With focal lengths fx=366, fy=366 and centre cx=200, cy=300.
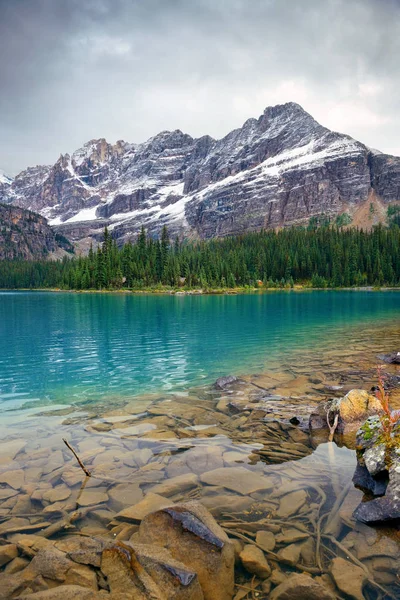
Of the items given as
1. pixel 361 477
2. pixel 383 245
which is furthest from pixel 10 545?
pixel 383 245

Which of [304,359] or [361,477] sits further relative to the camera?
[304,359]

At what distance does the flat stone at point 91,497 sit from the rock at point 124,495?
154mm

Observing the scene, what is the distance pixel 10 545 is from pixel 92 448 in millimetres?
4566

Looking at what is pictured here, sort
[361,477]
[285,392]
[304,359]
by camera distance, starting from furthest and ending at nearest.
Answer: [304,359] → [285,392] → [361,477]

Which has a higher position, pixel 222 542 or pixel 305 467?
pixel 222 542

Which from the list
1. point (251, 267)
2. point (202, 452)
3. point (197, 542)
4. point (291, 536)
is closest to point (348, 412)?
point (202, 452)

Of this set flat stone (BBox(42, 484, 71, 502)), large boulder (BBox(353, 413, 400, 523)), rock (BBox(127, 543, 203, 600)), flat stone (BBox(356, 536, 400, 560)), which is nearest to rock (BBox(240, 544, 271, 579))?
rock (BBox(127, 543, 203, 600))

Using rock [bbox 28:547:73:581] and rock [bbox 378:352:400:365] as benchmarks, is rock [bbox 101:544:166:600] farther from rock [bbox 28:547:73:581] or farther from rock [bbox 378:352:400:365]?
rock [bbox 378:352:400:365]

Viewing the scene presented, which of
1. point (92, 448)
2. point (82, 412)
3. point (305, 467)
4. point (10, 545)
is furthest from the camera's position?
point (82, 412)

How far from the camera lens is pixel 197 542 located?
5898 millimetres

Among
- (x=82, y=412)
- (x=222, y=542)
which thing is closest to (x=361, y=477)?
(x=222, y=542)

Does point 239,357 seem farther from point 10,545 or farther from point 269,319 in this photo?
point 269,319

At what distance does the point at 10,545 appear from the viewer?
643 centimetres

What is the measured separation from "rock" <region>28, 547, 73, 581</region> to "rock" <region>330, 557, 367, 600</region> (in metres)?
4.10
